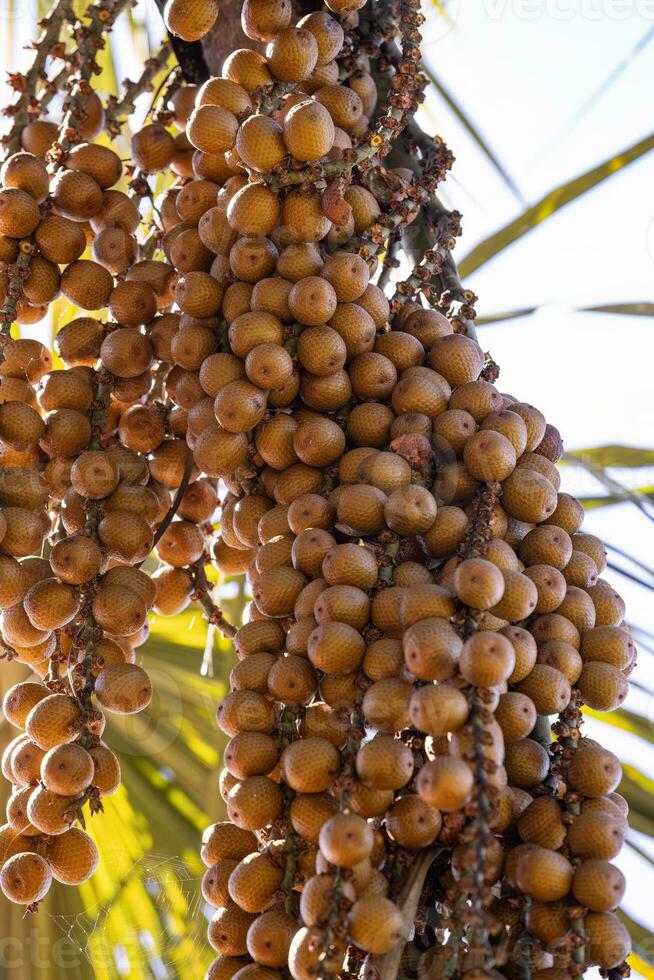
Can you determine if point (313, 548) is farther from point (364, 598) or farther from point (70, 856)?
point (70, 856)

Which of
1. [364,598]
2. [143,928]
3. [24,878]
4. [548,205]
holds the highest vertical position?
A: [548,205]

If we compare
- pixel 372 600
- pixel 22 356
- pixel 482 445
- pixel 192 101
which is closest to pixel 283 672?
pixel 372 600

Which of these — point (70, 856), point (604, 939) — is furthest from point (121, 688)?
point (604, 939)

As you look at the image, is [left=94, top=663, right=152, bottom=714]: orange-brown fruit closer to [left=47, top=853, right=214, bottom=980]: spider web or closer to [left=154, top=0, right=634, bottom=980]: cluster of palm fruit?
[left=154, top=0, right=634, bottom=980]: cluster of palm fruit

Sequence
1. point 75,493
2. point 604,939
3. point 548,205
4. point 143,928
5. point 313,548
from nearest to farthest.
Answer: point 604,939, point 313,548, point 75,493, point 143,928, point 548,205

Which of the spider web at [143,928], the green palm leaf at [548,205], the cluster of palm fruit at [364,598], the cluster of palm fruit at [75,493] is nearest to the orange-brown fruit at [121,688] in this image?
the cluster of palm fruit at [75,493]

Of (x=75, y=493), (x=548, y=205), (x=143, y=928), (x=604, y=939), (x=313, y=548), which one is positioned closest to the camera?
(x=604, y=939)

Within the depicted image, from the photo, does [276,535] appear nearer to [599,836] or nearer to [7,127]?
[599,836]

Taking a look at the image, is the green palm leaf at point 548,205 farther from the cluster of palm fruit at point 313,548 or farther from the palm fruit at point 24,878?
the palm fruit at point 24,878

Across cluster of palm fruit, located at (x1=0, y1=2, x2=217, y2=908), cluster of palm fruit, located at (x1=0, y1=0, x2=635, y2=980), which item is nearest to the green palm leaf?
cluster of palm fruit, located at (x1=0, y1=0, x2=635, y2=980)
